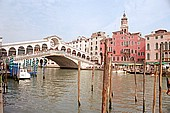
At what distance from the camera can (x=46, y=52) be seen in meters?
28.2

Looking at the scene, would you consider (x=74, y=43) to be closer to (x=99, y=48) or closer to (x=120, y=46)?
(x=99, y=48)

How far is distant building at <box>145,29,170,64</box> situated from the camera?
92.7ft

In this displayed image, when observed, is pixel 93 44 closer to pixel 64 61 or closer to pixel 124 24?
pixel 124 24

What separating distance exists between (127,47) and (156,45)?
652 cm

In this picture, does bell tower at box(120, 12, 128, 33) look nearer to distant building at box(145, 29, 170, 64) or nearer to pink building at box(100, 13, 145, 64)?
pink building at box(100, 13, 145, 64)

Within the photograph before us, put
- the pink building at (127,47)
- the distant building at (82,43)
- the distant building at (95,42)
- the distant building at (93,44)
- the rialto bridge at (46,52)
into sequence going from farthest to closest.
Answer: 1. the distant building at (82,43)
2. the distant building at (95,42)
3. the distant building at (93,44)
4. the pink building at (127,47)
5. the rialto bridge at (46,52)

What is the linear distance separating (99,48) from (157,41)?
12.4 meters

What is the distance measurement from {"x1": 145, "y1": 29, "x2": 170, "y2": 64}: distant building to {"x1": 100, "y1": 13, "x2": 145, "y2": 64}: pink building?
3.89 metres

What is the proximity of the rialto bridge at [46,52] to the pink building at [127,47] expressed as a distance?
4.22 m

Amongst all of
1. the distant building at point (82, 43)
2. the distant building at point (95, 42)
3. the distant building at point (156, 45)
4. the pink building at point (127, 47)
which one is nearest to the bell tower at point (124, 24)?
the pink building at point (127, 47)

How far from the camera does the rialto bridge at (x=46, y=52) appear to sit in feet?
90.9

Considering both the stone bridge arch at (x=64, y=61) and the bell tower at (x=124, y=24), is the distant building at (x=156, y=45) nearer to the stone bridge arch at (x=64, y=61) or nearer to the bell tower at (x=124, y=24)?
the bell tower at (x=124, y=24)

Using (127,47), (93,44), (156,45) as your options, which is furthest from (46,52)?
(93,44)

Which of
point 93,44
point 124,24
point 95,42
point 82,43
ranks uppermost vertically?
point 124,24
